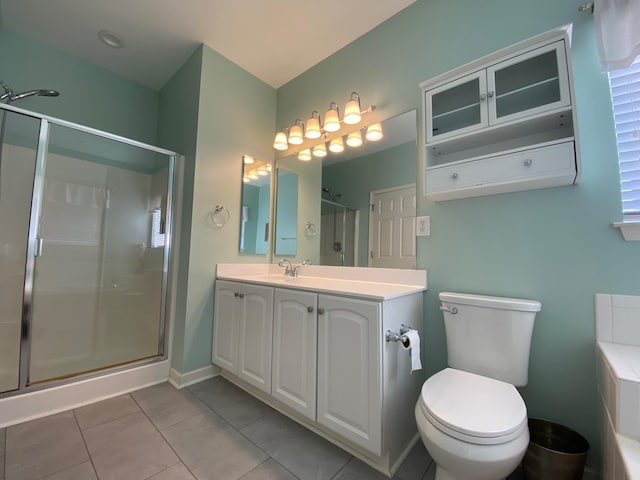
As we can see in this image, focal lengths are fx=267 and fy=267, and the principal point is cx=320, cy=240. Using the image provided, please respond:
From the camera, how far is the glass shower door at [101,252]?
201cm

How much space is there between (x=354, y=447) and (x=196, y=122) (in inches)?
93.8

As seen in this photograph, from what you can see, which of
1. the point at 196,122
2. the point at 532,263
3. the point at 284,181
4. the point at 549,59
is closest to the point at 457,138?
the point at 549,59

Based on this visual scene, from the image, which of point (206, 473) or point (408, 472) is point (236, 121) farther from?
point (408, 472)

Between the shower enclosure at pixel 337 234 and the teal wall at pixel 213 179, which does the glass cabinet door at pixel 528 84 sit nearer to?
the shower enclosure at pixel 337 234

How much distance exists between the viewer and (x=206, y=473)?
3.83ft

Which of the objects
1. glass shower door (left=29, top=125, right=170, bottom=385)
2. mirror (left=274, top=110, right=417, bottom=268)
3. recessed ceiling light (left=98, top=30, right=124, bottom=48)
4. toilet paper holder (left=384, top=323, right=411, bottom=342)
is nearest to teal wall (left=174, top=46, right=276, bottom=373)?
glass shower door (left=29, top=125, right=170, bottom=385)

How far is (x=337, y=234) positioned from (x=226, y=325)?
1066 millimetres

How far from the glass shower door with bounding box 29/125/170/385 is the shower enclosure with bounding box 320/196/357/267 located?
131 centimetres

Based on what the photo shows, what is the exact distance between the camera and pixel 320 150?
86.4 inches

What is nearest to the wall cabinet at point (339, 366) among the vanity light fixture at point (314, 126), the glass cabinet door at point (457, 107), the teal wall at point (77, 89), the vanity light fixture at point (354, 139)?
the glass cabinet door at point (457, 107)

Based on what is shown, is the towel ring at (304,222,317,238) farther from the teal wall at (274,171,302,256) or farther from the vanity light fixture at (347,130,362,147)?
the vanity light fixture at (347,130,362,147)

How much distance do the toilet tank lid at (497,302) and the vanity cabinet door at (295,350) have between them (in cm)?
69

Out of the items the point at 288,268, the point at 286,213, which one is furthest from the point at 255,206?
the point at 288,268

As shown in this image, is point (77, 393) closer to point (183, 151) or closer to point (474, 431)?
point (183, 151)
